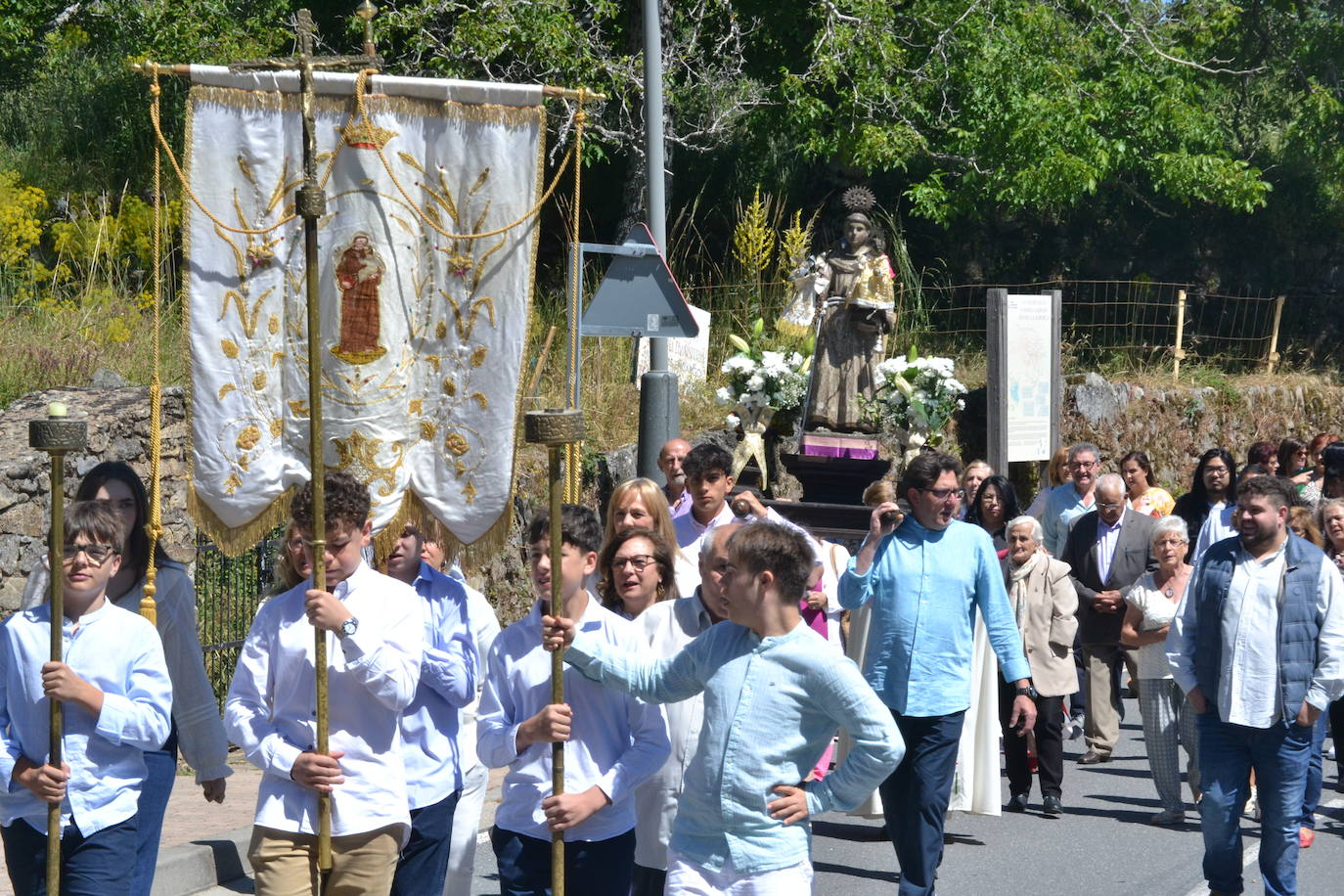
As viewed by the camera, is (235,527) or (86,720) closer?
(86,720)

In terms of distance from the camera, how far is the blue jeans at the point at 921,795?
6168mm

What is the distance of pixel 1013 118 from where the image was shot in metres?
18.2

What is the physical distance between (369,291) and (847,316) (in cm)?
846

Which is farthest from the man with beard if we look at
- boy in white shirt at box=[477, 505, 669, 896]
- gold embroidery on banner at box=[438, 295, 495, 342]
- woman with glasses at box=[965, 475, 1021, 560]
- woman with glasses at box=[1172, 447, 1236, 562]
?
woman with glasses at box=[1172, 447, 1236, 562]

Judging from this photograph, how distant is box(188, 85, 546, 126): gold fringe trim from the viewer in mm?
5719

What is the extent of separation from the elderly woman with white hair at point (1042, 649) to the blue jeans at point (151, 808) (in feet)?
16.7

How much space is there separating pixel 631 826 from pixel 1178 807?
4799 millimetres

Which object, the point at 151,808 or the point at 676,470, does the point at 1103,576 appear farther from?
the point at 151,808

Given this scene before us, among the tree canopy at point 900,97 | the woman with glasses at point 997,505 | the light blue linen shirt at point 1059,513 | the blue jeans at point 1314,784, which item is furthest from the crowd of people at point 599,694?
the tree canopy at point 900,97

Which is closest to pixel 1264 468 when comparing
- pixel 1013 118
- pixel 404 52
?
pixel 1013 118

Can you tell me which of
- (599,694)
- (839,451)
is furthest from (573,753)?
(839,451)

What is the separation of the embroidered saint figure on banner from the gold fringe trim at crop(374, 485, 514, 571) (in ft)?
1.82

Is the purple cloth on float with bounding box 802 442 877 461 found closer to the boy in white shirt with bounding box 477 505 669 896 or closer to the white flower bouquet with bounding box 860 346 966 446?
the white flower bouquet with bounding box 860 346 966 446

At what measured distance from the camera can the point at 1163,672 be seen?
8641 mm
